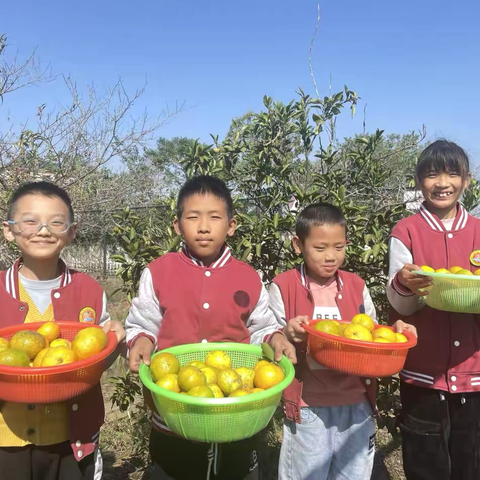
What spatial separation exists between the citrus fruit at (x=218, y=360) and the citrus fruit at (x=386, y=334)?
0.70 metres

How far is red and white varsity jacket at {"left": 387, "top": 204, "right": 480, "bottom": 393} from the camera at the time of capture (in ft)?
7.35

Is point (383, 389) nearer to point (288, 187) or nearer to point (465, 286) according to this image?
point (465, 286)

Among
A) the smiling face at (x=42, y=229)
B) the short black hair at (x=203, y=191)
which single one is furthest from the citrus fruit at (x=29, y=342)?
the short black hair at (x=203, y=191)

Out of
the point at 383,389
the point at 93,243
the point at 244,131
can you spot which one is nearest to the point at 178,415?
the point at 383,389

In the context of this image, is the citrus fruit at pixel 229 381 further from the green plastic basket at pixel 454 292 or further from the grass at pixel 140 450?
the grass at pixel 140 450

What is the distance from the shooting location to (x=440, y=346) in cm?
226

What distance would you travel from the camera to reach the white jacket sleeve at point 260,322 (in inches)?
89.4

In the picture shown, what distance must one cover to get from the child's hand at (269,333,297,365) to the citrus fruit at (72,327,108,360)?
0.77 m

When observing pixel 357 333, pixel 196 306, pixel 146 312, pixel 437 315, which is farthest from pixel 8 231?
pixel 437 315

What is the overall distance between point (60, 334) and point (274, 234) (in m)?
1.57

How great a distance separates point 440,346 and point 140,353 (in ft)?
5.15

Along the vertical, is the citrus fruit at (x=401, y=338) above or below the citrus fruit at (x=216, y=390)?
above

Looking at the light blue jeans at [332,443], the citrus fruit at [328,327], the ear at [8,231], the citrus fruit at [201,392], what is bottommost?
the light blue jeans at [332,443]

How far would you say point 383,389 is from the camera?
10.1ft
